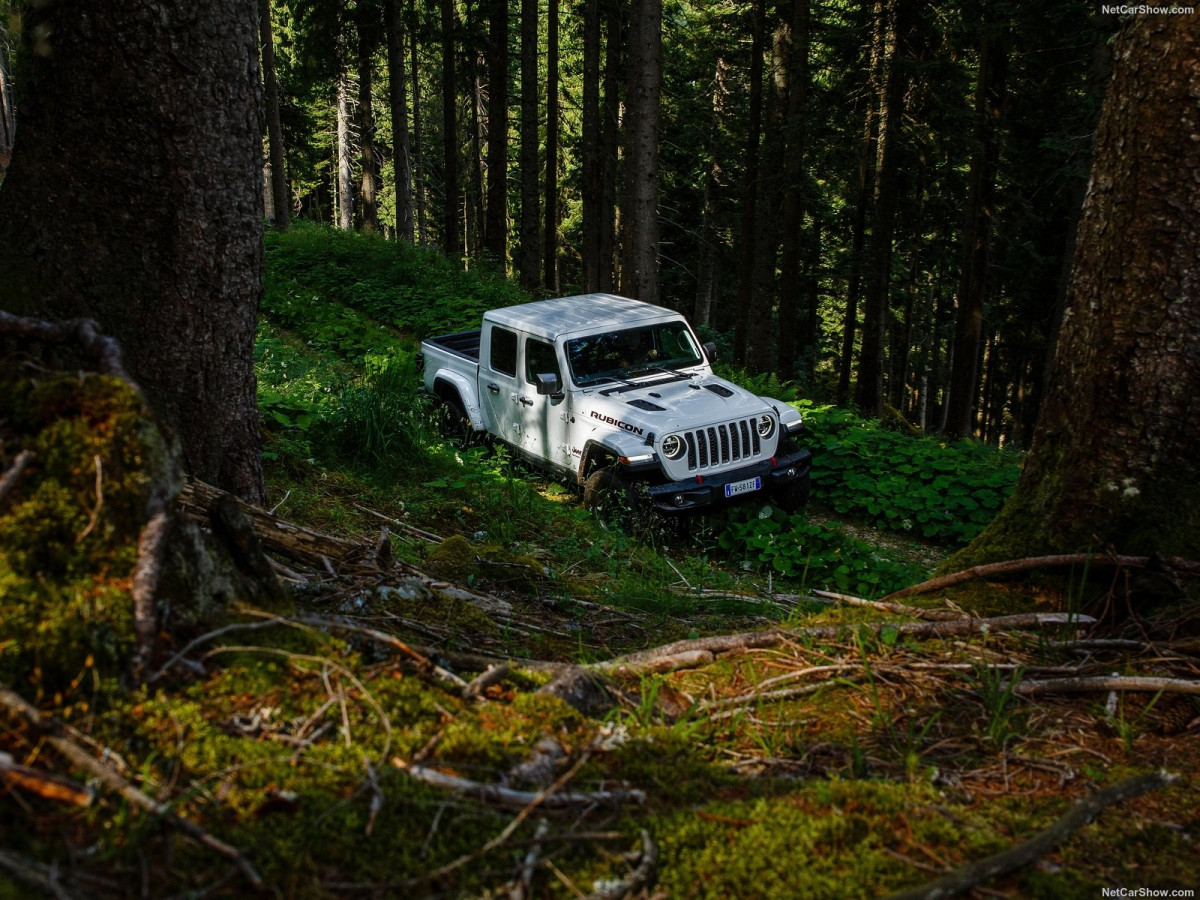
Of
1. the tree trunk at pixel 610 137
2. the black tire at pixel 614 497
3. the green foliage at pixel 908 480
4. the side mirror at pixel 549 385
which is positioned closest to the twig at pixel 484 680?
the black tire at pixel 614 497

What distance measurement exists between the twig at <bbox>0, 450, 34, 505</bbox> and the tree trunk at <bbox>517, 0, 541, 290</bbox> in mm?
20007

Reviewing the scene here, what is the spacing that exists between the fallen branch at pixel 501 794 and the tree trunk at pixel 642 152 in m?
12.6

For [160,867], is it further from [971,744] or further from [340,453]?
[340,453]

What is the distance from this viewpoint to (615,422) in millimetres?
8859

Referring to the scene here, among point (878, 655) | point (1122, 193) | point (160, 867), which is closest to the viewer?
point (160, 867)

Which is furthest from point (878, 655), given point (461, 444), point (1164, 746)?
point (461, 444)

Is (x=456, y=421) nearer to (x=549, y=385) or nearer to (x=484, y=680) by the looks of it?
(x=549, y=385)

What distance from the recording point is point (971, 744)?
9.87 feet

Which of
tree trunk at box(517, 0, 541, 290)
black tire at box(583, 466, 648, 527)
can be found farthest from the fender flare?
tree trunk at box(517, 0, 541, 290)

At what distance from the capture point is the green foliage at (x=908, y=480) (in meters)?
10.2

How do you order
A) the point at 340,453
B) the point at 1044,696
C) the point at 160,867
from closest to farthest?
the point at 160,867, the point at 1044,696, the point at 340,453

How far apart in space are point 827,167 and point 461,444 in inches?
725

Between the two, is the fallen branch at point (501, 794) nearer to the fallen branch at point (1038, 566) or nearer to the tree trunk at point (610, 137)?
the fallen branch at point (1038, 566)

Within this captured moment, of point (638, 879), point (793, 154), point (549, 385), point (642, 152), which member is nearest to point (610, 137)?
point (793, 154)
